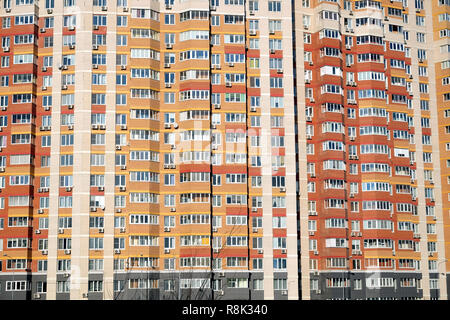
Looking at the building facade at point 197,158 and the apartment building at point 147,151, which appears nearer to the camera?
the apartment building at point 147,151

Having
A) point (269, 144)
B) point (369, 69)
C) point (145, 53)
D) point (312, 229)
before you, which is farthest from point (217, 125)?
point (369, 69)

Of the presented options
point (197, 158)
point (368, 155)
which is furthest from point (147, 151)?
point (368, 155)

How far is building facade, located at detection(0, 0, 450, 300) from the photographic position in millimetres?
67438

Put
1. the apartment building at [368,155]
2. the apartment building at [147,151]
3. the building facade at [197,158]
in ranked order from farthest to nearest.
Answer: the apartment building at [368,155] < the building facade at [197,158] < the apartment building at [147,151]

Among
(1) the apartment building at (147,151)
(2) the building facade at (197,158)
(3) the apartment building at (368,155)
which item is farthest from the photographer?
(3) the apartment building at (368,155)

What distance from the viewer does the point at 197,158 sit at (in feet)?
227

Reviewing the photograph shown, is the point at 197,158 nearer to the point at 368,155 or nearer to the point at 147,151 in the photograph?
the point at 147,151

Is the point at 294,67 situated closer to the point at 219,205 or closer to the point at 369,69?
the point at 369,69

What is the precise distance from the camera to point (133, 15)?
7125 centimetres

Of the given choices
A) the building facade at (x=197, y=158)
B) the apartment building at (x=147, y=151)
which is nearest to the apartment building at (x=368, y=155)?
the building facade at (x=197, y=158)

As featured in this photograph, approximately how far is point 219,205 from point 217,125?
8.96 metres

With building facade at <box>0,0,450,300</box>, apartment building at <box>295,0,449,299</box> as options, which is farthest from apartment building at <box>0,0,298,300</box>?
apartment building at <box>295,0,449,299</box>

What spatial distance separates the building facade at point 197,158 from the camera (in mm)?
67438

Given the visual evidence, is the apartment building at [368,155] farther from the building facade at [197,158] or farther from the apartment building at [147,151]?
the apartment building at [147,151]
